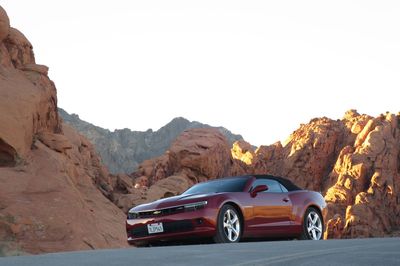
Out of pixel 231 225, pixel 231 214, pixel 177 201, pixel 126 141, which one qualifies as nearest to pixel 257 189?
pixel 231 214

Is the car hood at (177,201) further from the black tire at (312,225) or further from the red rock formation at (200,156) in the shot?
the red rock formation at (200,156)

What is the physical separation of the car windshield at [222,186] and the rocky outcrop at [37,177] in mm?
3977

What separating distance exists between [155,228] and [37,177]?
8.64 m

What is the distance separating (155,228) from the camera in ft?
38.3

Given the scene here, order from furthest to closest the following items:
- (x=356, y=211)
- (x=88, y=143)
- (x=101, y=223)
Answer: (x=356, y=211) → (x=88, y=143) → (x=101, y=223)

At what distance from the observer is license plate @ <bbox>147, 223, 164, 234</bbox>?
1162cm

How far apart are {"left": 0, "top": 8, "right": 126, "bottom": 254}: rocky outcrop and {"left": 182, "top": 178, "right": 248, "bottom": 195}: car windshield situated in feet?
13.0

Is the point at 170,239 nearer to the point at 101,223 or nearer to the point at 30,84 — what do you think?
the point at 101,223

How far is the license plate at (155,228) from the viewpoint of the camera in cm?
1162

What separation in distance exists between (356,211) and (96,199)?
36480 millimetres

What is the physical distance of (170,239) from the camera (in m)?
11.7

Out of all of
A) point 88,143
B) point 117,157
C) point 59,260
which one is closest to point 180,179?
point 88,143

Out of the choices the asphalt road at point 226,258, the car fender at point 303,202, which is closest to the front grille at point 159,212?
the car fender at point 303,202

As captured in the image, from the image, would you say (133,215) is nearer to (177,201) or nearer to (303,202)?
(177,201)
